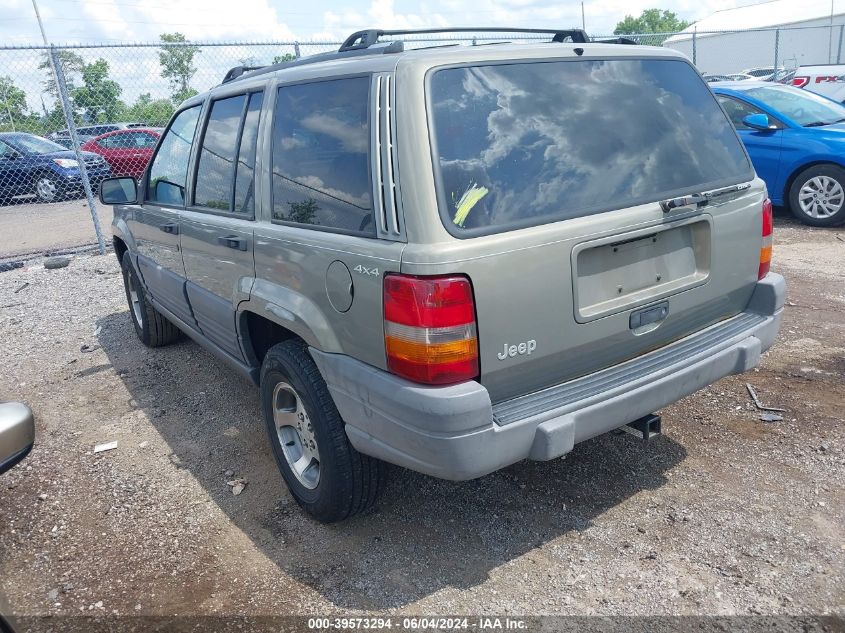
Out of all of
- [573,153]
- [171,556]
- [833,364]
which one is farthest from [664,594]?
[833,364]

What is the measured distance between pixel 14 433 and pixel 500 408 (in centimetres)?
158

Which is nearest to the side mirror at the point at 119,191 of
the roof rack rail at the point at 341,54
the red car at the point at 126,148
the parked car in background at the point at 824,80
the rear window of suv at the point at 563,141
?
the roof rack rail at the point at 341,54

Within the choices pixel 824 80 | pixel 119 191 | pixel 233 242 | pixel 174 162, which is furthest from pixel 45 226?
pixel 824 80

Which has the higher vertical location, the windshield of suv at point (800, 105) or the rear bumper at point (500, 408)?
the windshield of suv at point (800, 105)

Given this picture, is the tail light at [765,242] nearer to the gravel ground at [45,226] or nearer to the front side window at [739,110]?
the front side window at [739,110]

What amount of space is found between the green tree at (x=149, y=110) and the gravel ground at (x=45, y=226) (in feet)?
6.28

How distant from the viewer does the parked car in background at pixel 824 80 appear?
13.9m

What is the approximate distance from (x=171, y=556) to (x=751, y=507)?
2.63m

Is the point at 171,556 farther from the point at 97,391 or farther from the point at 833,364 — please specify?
the point at 833,364

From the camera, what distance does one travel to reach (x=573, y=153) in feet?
8.74

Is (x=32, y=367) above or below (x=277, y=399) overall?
below

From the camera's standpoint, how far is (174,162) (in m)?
4.38

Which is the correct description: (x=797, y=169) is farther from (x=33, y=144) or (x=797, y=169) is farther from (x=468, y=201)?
(x=33, y=144)

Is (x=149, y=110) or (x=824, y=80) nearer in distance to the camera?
(x=149, y=110)
